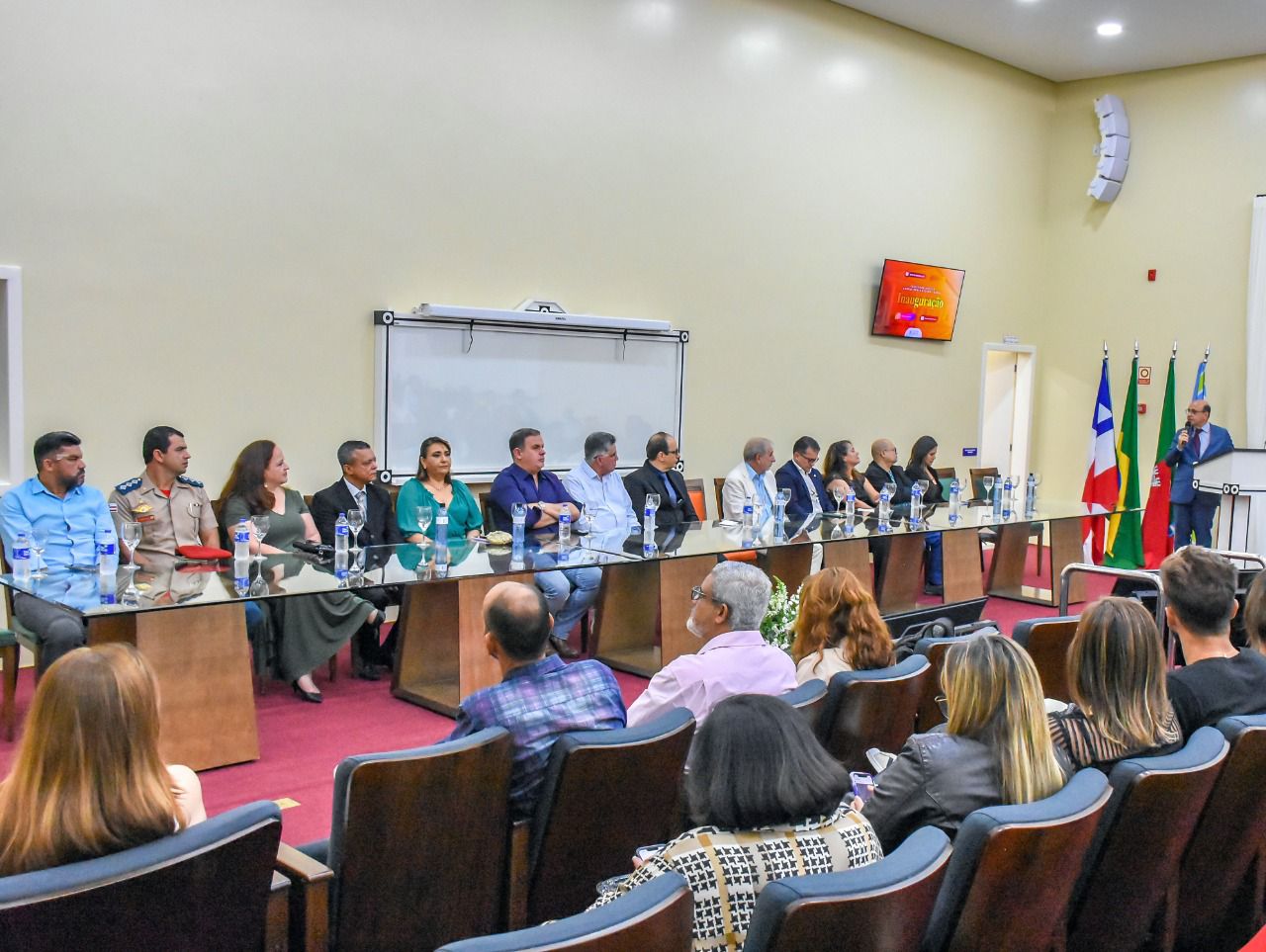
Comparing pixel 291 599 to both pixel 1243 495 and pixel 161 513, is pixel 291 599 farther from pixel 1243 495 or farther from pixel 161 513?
pixel 1243 495

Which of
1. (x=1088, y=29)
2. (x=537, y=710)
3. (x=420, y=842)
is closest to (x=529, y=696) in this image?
(x=537, y=710)

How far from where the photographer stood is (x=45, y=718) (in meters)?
1.69

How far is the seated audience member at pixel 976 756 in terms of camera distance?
2.17 meters

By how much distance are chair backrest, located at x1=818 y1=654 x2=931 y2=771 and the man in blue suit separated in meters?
6.34

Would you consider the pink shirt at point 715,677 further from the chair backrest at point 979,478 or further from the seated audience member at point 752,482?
the chair backrest at point 979,478

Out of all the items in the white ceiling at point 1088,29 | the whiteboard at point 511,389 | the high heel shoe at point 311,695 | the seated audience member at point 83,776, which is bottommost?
the high heel shoe at point 311,695

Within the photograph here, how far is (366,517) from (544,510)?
844 mm

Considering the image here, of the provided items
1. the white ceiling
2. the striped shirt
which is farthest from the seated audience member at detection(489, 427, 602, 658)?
the white ceiling

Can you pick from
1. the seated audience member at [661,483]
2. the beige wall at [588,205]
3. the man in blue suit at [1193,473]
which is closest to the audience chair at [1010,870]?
the seated audience member at [661,483]

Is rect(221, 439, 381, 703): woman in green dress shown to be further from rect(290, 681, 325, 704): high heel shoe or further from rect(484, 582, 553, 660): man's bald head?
rect(484, 582, 553, 660): man's bald head

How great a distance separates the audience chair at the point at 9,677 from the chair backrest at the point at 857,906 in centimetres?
355

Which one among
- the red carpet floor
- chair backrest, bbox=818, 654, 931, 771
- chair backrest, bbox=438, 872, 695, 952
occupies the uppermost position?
chair backrest, bbox=438, 872, 695, 952

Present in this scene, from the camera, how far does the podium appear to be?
25.5ft

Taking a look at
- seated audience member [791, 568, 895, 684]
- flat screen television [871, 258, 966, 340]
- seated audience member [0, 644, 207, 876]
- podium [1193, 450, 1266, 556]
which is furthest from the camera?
flat screen television [871, 258, 966, 340]
